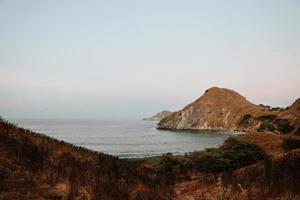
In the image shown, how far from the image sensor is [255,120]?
133 meters

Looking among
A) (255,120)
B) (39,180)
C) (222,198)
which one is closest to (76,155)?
(39,180)

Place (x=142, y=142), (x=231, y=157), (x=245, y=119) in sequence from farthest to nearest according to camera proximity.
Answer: (x=245, y=119), (x=142, y=142), (x=231, y=157)

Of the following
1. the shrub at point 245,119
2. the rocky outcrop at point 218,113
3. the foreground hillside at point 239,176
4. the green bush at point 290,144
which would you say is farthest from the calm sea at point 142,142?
the rocky outcrop at point 218,113

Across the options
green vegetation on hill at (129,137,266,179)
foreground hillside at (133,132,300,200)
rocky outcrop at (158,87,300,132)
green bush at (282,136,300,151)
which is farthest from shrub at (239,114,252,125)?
green vegetation on hill at (129,137,266,179)

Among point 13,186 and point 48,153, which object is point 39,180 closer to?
point 13,186

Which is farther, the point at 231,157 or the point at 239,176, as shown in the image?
the point at 231,157

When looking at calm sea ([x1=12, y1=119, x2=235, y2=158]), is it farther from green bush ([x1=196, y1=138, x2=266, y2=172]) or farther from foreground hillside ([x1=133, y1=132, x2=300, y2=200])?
foreground hillside ([x1=133, y1=132, x2=300, y2=200])

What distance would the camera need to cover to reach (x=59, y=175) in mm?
11102

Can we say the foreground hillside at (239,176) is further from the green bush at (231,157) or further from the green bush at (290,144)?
the green bush at (290,144)

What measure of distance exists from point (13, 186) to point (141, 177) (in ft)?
20.7

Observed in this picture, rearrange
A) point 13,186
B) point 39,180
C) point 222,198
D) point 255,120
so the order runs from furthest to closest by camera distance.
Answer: point 255,120
point 39,180
point 13,186
point 222,198

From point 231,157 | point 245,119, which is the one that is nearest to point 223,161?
point 231,157

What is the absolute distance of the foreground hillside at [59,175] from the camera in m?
9.66

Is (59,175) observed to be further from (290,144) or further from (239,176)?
(290,144)
